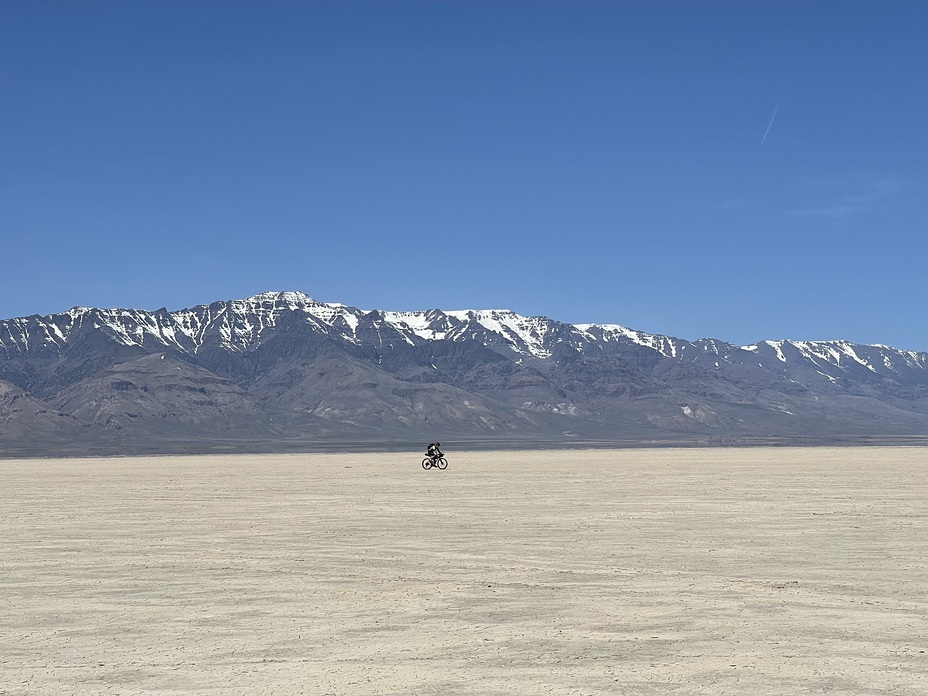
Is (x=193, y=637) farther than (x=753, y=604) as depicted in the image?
No

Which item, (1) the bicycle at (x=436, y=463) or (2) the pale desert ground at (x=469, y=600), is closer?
(2) the pale desert ground at (x=469, y=600)

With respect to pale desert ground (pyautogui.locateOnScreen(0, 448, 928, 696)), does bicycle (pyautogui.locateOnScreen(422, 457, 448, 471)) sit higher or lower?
higher

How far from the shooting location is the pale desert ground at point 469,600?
11.4m

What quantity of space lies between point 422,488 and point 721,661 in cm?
3350

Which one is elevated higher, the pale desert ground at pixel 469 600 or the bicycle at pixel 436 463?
the bicycle at pixel 436 463

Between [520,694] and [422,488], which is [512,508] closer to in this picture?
[422,488]

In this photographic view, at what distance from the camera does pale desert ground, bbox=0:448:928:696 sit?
1141 cm

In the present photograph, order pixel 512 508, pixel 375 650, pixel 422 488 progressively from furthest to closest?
pixel 422 488
pixel 512 508
pixel 375 650

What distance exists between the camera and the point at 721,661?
11820 mm

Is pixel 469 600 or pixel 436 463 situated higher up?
pixel 436 463

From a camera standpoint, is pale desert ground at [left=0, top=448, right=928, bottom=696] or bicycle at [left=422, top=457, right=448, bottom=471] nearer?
pale desert ground at [left=0, top=448, right=928, bottom=696]

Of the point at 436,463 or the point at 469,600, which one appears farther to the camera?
the point at 436,463

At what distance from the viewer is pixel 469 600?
15.9 metres

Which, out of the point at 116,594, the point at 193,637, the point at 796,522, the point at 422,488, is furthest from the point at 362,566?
the point at 422,488
